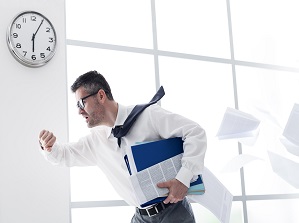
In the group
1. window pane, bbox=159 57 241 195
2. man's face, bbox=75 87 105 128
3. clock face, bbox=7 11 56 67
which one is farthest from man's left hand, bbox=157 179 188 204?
window pane, bbox=159 57 241 195

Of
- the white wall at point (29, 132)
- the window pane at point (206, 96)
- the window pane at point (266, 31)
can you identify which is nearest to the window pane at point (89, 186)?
the white wall at point (29, 132)

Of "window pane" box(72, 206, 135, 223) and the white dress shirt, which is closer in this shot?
the white dress shirt

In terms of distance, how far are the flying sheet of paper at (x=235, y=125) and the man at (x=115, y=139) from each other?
85cm

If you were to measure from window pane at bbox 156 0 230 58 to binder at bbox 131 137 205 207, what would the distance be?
1.33 meters

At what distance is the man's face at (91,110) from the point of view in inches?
97.4

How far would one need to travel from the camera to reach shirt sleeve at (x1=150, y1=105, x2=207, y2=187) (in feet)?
7.14

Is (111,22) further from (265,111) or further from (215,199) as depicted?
(215,199)

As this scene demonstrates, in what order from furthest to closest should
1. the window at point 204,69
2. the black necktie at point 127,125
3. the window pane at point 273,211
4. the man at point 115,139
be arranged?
1. the window pane at point 273,211
2. the window at point 204,69
3. the black necktie at point 127,125
4. the man at point 115,139

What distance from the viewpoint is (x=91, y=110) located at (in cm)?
247

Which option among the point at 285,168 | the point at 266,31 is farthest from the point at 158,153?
the point at 266,31

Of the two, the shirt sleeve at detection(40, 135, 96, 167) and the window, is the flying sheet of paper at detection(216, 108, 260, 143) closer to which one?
the window

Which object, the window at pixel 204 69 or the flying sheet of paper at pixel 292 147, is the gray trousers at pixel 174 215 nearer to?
the window at pixel 204 69

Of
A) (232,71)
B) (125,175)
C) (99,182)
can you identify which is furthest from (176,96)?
(125,175)

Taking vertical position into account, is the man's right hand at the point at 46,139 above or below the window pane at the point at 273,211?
above
